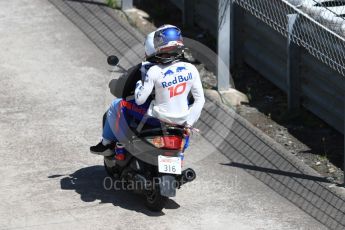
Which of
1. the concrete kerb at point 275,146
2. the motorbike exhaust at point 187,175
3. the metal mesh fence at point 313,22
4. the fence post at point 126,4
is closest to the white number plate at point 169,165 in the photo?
the motorbike exhaust at point 187,175

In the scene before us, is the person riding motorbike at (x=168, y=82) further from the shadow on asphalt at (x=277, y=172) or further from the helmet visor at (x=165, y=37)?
the shadow on asphalt at (x=277, y=172)

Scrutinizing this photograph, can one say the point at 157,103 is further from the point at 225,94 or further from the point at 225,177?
the point at 225,94

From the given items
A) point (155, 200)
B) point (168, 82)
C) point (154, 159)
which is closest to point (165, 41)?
point (168, 82)

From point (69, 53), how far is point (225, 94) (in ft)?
8.70

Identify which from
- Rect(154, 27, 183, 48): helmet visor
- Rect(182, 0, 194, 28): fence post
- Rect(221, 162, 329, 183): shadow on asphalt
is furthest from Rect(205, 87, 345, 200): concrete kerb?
Rect(154, 27, 183, 48): helmet visor

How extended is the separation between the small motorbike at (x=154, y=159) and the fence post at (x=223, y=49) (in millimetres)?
3311

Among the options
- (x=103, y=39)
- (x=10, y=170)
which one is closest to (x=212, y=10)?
(x=103, y=39)

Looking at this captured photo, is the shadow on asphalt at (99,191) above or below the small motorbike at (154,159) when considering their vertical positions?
below

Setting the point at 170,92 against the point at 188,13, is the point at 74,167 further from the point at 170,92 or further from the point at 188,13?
the point at 188,13

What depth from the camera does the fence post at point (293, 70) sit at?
12383mm

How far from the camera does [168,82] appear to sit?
9789 millimetres

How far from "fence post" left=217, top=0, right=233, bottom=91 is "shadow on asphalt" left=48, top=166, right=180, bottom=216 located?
9.44ft

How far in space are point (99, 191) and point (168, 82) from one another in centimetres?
162

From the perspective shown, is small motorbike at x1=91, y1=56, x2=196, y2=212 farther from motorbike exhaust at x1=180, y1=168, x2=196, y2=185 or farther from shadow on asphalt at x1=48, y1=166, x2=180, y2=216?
shadow on asphalt at x1=48, y1=166, x2=180, y2=216
